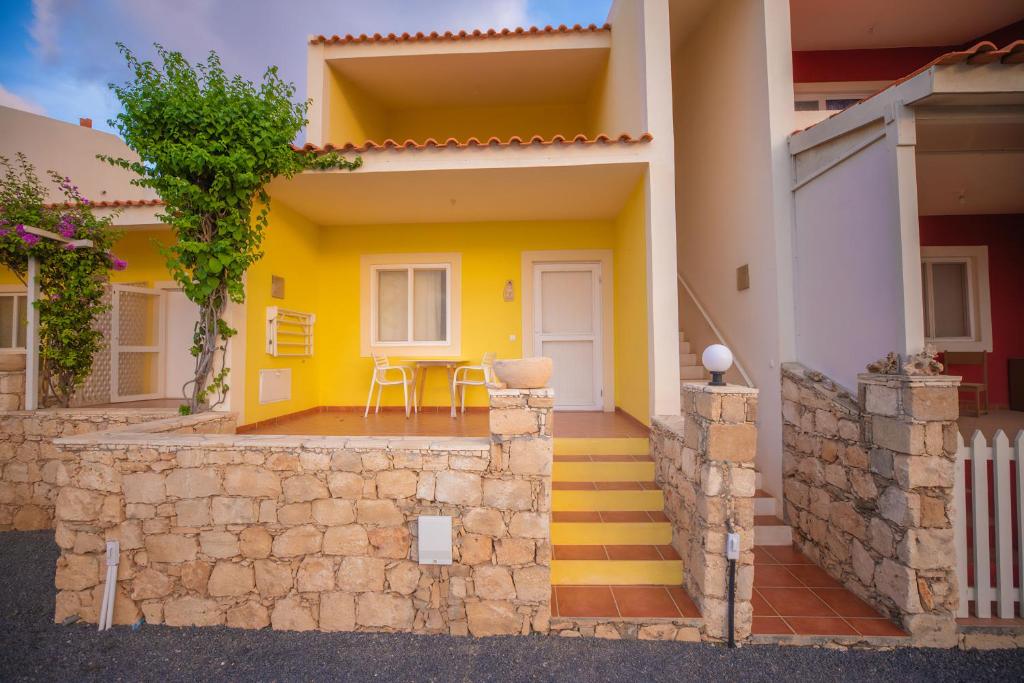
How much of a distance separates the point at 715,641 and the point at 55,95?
2024 cm

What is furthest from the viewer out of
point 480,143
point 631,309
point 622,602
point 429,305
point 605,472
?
point 429,305

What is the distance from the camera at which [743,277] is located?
4.92 m

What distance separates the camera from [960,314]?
5781 millimetres

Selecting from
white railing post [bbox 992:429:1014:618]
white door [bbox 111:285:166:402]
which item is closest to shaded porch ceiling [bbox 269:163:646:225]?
white door [bbox 111:285:166:402]

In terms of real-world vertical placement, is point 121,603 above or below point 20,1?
below

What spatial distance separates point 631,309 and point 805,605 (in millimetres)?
3362

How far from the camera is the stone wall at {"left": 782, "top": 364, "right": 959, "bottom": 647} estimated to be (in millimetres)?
2822

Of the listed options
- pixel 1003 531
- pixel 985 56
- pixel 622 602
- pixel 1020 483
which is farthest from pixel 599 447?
pixel 985 56

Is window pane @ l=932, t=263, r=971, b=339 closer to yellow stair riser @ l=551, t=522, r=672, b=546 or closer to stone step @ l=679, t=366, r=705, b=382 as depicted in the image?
stone step @ l=679, t=366, r=705, b=382

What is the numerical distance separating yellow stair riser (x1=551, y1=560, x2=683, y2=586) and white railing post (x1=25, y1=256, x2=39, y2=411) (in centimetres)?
603

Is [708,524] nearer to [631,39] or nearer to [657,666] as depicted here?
[657,666]

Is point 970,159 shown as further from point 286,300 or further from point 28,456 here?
point 28,456

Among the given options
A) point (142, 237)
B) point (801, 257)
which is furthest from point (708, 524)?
point (142, 237)

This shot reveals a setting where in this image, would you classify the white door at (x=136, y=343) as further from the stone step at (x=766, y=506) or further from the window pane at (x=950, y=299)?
the window pane at (x=950, y=299)
